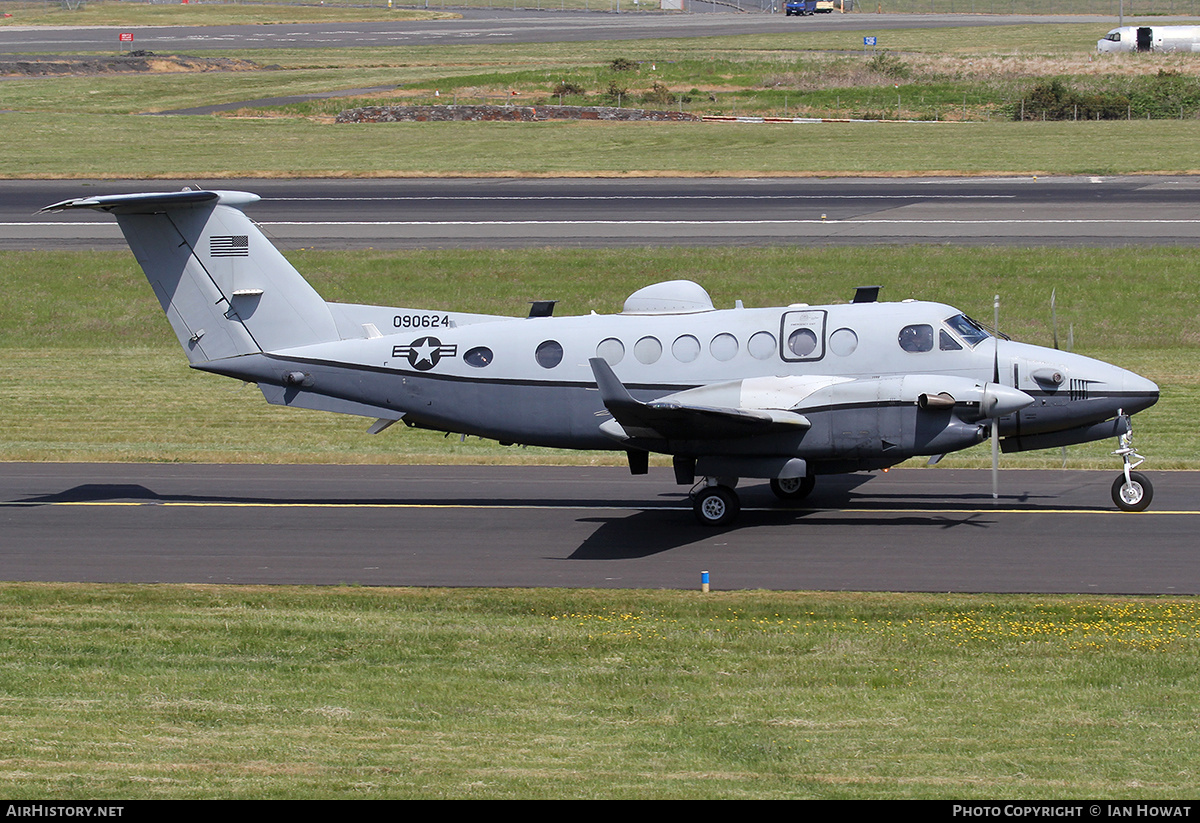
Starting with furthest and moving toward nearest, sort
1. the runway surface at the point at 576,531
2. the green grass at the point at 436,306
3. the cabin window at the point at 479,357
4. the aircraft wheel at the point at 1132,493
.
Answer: the green grass at the point at 436,306 → the cabin window at the point at 479,357 → the aircraft wheel at the point at 1132,493 → the runway surface at the point at 576,531

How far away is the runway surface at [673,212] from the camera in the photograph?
4153 cm

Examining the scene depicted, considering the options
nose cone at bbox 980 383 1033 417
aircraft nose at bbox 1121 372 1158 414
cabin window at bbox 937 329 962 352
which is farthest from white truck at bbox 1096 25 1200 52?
nose cone at bbox 980 383 1033 417

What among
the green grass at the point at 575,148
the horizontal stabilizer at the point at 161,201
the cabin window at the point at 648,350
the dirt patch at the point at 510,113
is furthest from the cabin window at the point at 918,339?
the dirt patch at the point at 510,113

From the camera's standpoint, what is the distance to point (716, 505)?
18.8 m

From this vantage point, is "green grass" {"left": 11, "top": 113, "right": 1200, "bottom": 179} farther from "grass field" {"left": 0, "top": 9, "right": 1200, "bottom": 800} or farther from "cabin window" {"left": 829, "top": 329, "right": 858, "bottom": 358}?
"cabin window" {"left": 829, "top": 329, "right": 858, "bottom": 358}

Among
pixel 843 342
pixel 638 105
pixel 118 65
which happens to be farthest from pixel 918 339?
pixel 118 65

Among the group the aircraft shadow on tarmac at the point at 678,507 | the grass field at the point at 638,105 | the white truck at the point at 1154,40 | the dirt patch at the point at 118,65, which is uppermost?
→ the dirt patch at the point at 118,65

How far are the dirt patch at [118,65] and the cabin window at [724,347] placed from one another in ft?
255

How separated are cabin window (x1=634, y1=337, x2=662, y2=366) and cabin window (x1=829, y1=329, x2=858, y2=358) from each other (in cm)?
262

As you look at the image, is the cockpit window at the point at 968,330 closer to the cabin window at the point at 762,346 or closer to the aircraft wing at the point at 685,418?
the cabin window at the point at 762,346

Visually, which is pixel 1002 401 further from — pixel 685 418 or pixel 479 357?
pixel 479 357

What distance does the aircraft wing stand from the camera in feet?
55.9

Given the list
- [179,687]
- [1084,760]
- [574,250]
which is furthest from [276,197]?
[1084,760]

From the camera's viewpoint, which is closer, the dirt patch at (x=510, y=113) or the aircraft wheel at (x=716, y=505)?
the aircraft wheel at (x=716, y=505)
